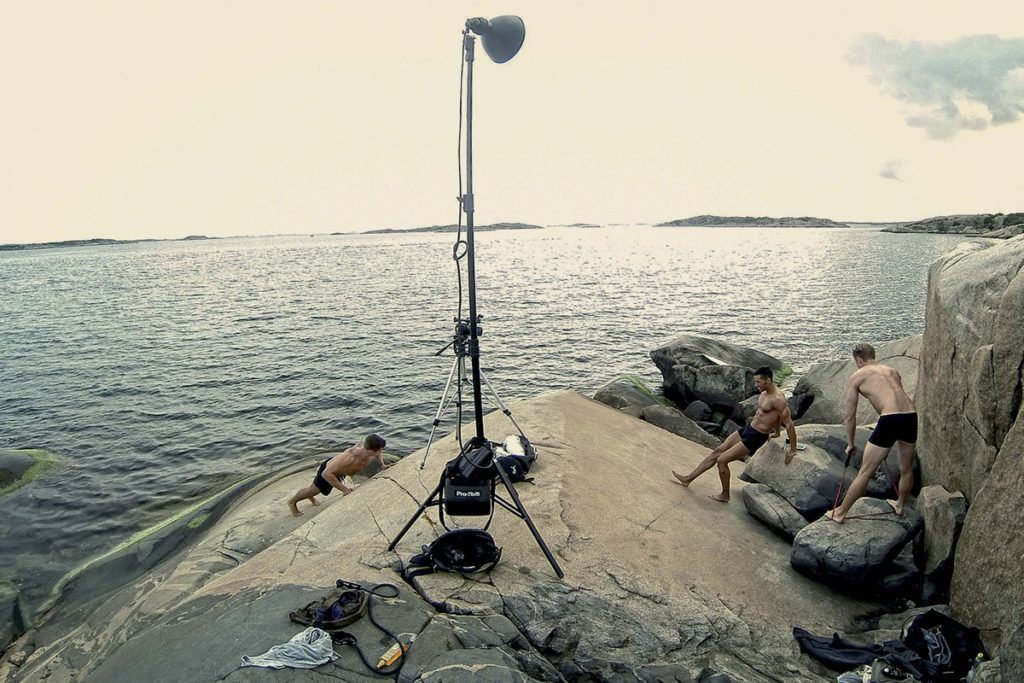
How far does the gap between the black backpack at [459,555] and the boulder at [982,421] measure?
14.3ft

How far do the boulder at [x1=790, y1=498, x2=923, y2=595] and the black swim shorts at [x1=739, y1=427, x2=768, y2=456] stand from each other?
1.71 metres

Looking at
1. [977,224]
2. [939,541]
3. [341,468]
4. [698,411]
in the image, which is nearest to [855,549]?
[939,541]

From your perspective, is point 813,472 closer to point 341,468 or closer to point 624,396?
point 341,468

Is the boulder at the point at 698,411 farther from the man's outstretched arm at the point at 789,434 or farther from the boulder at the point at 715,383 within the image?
the man's outstretched arm at the point at 789,434

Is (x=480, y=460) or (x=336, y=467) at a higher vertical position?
(x=480, y=460)

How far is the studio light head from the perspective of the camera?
17.7 ft

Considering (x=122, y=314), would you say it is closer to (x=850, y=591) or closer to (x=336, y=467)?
(x=336, y=467)

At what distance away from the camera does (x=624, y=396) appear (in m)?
17.5

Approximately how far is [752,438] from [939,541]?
2.67m

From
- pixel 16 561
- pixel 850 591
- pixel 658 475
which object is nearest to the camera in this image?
pixel 850 591

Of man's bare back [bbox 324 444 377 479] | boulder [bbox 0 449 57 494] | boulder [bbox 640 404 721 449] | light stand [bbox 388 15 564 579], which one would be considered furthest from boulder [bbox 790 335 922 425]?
boulder [bbox 0 449 57 494]

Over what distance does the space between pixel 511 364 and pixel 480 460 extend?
69.4ft

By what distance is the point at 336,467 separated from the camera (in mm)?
10758

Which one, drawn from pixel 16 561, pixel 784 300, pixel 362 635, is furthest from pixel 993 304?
pixel 784 300
